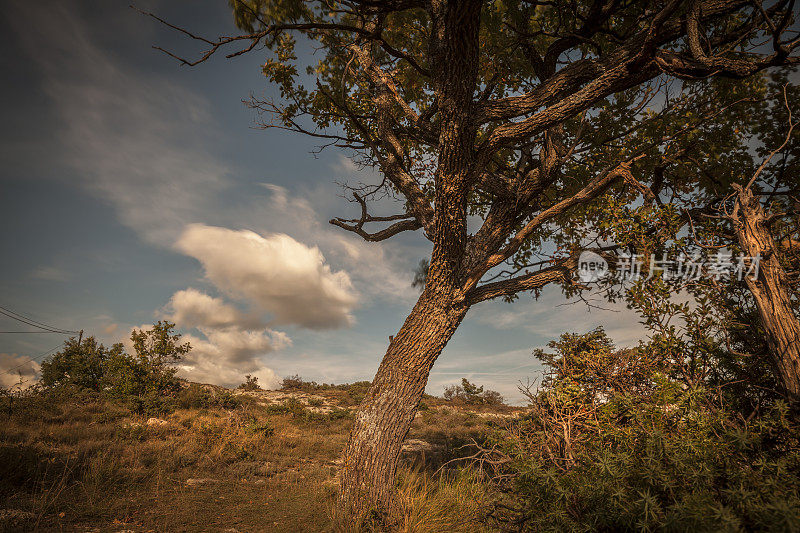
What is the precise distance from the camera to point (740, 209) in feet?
15.4

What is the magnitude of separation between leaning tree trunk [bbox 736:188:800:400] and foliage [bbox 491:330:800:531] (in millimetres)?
438

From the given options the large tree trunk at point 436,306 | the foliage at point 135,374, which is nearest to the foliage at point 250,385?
the foliage at point 135,374

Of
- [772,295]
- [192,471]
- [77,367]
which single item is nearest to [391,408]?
[772,295]

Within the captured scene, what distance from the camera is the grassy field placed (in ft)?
15.8

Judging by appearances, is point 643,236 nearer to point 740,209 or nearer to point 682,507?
point 740,209

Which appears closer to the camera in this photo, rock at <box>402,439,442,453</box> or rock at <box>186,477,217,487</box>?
rock at <box>186,477,217,487</box>

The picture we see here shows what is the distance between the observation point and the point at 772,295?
13.1ft

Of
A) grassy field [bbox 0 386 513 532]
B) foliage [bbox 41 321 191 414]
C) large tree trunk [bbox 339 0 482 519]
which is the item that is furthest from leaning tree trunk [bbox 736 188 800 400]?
foliage [bbox 41 321 191 414]

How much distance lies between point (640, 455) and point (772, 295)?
2.91 meters

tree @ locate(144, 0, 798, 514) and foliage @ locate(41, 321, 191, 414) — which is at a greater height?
tree @ locate(144, 0, 798, 514)

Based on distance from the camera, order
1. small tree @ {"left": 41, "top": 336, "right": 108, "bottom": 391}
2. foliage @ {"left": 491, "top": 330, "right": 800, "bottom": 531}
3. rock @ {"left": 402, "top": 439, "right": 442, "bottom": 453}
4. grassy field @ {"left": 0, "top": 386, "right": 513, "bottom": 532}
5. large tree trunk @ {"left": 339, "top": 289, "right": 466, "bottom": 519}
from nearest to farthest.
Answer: foliage @ {"left": 491, "top": 330, "right": 800, "bottom": 531} < large tree trunk @ {"left": 339, "top": 289, "right": 466, "bottom": 519} < grassy field @ {"left": 0, "top": 386, "right": 513, "bottom": 532} < rock @ {"left": 402, "top": 439, "right": 442, "bottom": 453} < small tree @ {"left": 41, "top": 336, "right": 108, "bottom": 391}

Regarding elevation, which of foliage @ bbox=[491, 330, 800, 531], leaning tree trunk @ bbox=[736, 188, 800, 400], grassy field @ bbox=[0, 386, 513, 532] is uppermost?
leaning tree trunk @ bbox=[736, 188, 800, 400]

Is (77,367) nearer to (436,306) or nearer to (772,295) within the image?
(436,306)

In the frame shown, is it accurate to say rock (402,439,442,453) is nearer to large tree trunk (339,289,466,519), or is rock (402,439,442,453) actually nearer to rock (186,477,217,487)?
rock (186,477,217,487)
